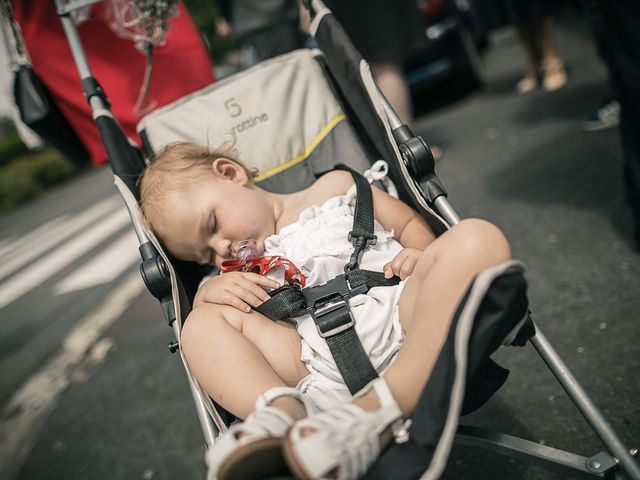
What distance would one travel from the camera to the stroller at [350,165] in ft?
2.90

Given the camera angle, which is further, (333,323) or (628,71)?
(628,71)

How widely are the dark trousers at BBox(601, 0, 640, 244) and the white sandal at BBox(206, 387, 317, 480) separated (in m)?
1.65

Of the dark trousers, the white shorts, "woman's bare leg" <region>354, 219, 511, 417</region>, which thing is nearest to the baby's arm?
the white shorts

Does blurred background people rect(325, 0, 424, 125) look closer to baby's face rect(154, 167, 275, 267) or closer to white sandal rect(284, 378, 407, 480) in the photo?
baby's face rect(154, 167, 275, 267)

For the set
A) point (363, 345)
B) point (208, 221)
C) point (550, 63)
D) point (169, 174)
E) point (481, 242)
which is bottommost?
point (550, 63)

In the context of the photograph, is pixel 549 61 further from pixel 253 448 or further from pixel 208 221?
pixel 253 448

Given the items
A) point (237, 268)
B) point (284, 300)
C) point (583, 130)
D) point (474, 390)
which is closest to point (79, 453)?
point (237, 268)

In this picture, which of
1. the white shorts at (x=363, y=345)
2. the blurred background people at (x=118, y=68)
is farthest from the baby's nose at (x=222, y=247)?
the blurred background people at (x=118, y=68)

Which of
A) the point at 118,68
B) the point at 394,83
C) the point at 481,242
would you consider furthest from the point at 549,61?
the point at 481,242

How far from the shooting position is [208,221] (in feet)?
4.90

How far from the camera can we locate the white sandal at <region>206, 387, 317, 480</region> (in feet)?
2.80

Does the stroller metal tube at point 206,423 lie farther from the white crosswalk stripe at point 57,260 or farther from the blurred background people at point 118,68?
the white crosswalk stripe at point 57,260

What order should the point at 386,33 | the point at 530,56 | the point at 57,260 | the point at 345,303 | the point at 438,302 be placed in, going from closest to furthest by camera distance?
the point at 438,302
the point at 345,303
the point at 386,33
the point at 530,56
the point at 57,260

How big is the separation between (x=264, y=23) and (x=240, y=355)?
7.05 feet
